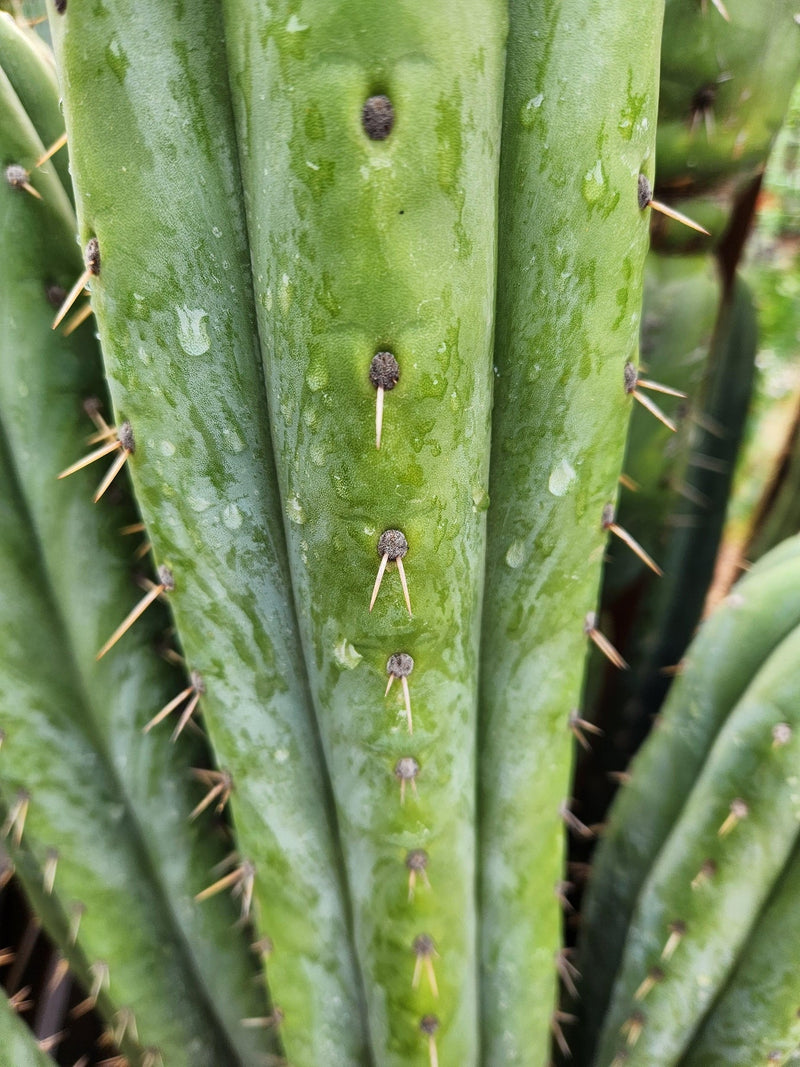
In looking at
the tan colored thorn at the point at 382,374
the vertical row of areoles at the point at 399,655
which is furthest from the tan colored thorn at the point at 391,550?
the tan colored thorn at the point at 382,374

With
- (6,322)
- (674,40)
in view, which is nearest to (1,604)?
(6,322)

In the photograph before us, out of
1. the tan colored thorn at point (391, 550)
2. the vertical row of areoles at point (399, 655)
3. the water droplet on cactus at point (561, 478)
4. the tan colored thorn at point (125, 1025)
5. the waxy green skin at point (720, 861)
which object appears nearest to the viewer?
the vertical row of areoles at point (399, 655)

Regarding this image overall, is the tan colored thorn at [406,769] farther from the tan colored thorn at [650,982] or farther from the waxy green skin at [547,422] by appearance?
the tan colored thorn at [650,982]

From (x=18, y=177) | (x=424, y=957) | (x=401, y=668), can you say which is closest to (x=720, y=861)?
(x=424, y=957)

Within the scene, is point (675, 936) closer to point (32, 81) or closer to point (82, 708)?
point (82, 708)

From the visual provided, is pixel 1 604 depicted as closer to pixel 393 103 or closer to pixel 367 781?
pixel 367 781

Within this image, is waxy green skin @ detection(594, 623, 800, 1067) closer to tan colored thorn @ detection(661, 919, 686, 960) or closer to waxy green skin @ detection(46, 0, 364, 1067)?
tan colored thorn @ detection(661, 919, 686, 960)

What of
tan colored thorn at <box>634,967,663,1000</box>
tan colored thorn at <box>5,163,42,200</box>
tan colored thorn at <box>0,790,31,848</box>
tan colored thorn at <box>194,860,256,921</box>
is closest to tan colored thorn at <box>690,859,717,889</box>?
tan colored thorn at <box>634,967,663,1000</box>
